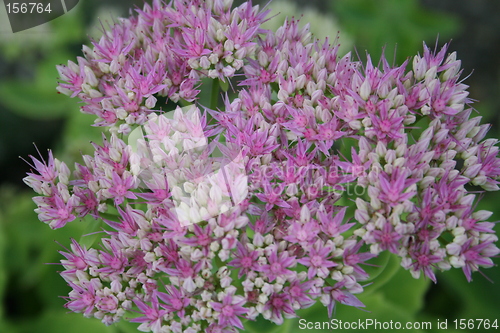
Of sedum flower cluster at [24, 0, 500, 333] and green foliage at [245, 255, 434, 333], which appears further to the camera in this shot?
green foliage at [245, 255, 434, 333]

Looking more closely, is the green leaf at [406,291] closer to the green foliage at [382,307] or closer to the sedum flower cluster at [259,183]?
the green foliage at [382,307]

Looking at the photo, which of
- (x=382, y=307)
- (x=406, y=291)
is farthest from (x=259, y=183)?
(x=406, y=291)

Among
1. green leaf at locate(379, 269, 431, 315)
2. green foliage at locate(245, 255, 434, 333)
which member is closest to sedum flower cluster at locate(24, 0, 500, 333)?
green foliage at locate(245, 255, 434, 333)

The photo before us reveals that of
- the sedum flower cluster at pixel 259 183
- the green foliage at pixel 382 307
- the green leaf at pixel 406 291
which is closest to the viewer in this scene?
the sedum flower cluster at pixel 259 183

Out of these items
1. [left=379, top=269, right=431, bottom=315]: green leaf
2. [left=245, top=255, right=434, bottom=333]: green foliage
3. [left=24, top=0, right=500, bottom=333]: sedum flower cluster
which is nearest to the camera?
[left=24, top=0, right=500, bottom=333]: sedum flower cluster

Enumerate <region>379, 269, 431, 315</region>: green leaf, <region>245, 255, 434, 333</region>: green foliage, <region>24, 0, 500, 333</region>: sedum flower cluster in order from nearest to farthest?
<region>24, 0, 500, 333</region>: sedum flower cluster
<region>245, 255, 434, 333</region>: green foliage
<region>379, 269, 431, 315</region>: green leaf

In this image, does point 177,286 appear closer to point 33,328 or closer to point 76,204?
point 76,204

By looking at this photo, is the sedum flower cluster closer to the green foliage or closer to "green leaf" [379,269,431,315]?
the green foliage

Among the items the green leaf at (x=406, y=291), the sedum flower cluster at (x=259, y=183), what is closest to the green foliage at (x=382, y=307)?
the green leaf at (x=406, y=291)

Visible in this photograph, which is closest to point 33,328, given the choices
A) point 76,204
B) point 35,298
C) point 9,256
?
point 35,298
